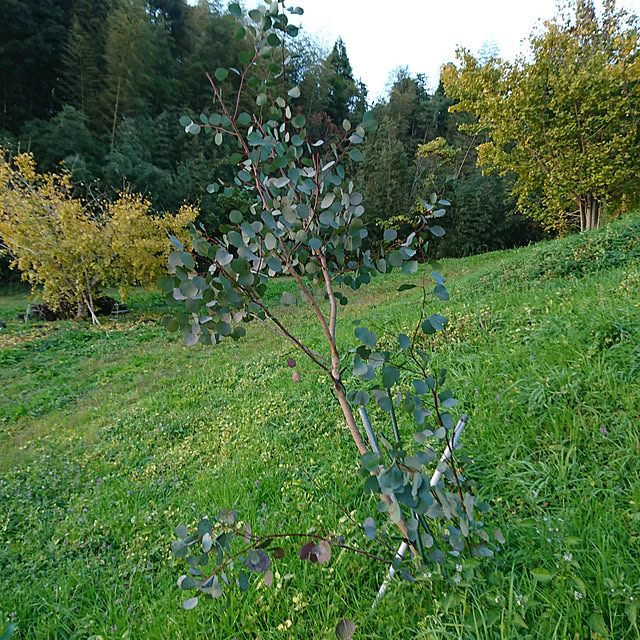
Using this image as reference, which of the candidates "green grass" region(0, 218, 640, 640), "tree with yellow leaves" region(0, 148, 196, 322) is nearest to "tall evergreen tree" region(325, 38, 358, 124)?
"tree with yellow leaves" region(0, 148, 196, 322)

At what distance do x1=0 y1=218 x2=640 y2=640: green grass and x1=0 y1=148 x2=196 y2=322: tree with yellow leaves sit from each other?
582 cm

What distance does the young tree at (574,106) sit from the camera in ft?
24.7

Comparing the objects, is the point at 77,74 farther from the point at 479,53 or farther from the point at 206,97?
the point at 479,53

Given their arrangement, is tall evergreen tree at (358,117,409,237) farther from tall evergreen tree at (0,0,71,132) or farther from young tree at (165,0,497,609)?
young tree at (165,0,497,609)

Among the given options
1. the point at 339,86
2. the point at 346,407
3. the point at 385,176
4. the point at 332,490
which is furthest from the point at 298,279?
the point at 339,86

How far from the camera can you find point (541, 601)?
1.15 m

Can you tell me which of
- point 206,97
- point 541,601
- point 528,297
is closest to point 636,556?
point 541,601

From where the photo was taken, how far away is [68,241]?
29.6 feet

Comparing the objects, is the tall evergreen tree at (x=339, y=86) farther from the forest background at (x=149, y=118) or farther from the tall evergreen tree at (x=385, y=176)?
the tall evergreen tree at (x=385, y=176)

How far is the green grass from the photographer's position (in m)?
1.21

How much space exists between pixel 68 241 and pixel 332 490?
987 centimetres

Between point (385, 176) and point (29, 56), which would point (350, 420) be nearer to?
point (385, 176)

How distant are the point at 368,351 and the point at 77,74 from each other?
2336cm

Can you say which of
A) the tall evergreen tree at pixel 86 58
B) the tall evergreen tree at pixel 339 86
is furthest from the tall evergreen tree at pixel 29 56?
the tall evergreen tree at pixel 339 86
